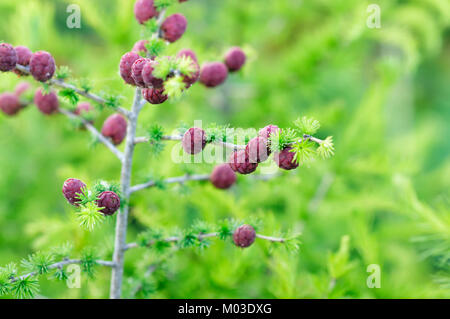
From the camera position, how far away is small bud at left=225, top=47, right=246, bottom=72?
47 centimetres

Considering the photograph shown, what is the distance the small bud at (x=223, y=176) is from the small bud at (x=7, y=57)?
0.23 metres

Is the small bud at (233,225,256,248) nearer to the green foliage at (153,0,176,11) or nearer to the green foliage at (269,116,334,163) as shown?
the green foliage at (269,116,334,163)

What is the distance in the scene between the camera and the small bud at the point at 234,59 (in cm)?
47

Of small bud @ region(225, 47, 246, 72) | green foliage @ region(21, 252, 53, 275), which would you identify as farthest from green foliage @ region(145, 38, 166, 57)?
green foliage @ region(21, 252, 53, 275)

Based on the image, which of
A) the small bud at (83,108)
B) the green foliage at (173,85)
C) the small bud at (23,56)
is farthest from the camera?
the small bud at (83,108)

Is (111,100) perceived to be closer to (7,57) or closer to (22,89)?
(7,57)

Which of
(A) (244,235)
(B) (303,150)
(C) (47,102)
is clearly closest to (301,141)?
(B) (303,150)

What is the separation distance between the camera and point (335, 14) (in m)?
1.03

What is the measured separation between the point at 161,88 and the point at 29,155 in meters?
0.82

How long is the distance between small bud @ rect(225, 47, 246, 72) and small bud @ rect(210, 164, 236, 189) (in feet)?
0.39

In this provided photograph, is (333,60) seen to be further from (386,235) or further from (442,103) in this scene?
(442,103)

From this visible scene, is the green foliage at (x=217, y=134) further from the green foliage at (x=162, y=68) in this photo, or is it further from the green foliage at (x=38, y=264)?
the green foliage at (x=38, y=264)

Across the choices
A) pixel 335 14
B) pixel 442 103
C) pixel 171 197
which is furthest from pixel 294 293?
pixel 442 103

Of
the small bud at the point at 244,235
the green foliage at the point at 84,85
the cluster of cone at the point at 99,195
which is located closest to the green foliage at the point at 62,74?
the green foliage at the point at 84,85
